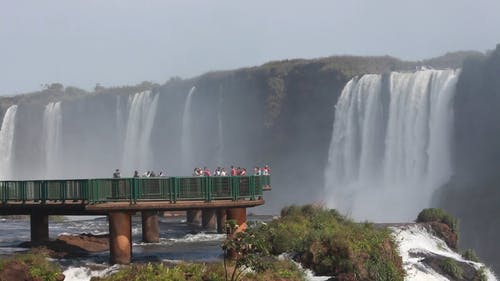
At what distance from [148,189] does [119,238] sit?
179cm

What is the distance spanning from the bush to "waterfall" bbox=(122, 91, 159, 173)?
220 feet

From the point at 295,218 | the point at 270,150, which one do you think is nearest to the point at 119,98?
the point at 270,150

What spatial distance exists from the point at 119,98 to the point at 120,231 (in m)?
76.1

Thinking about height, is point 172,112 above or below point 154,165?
above

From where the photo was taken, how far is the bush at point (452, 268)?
93.9 feet

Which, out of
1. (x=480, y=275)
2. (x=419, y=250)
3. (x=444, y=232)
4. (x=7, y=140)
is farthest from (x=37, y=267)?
(x=7, y=140)

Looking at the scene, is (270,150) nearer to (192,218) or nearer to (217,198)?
(192,218)

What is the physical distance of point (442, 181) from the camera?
6147 centimetres

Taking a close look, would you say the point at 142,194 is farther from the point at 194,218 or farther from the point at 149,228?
the point at 194,218

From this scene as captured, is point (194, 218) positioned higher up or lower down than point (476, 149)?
lower down

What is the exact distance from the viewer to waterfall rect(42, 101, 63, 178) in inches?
4136

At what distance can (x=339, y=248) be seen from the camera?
78.2 feet

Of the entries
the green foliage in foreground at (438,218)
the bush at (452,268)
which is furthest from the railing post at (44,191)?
the green foliage in foreground at (438,218)

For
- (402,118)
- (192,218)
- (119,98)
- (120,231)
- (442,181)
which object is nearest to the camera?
(120,231)
